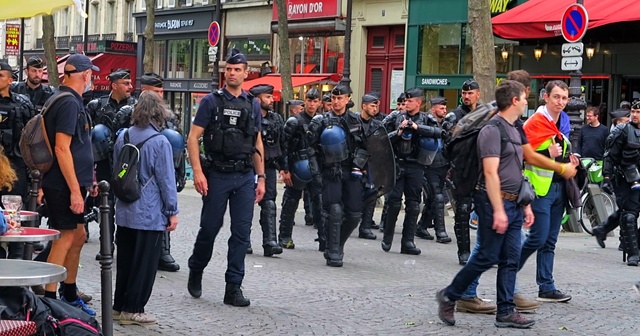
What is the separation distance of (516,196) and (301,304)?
2.15m

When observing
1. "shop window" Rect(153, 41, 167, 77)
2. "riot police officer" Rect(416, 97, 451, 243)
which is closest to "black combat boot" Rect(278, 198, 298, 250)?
"riot police officer" Rect(416, 97, 451, 243)

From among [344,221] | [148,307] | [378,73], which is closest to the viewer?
[148,307]

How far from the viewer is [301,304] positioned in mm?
9367

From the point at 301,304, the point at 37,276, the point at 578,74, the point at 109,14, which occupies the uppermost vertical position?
the point at 109,14

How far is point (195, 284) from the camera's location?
9.37 metres

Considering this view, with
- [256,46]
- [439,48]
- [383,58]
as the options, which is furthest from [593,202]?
[256,46]

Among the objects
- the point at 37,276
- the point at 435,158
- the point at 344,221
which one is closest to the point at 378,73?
the point at 435,158

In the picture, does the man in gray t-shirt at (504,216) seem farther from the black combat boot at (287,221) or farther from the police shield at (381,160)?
the black combat boot at (287,221)

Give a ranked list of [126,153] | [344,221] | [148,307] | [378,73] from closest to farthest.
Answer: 1. [126,153]
2. [148,307]
3. [344,221]
4. [378,73]

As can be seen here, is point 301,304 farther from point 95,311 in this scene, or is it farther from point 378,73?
point 378,73

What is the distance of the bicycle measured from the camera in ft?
53.7

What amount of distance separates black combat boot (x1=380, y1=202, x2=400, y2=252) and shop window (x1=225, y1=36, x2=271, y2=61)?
2535cm

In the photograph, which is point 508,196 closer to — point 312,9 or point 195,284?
point 195,284

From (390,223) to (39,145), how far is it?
20.0 ft
